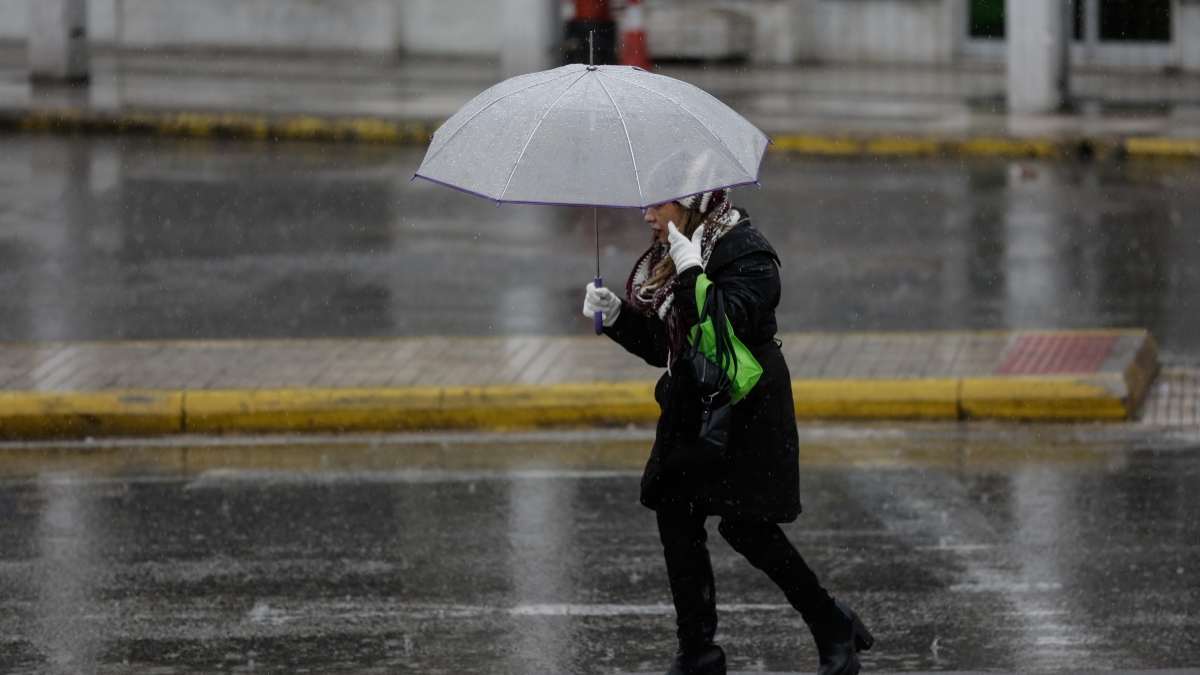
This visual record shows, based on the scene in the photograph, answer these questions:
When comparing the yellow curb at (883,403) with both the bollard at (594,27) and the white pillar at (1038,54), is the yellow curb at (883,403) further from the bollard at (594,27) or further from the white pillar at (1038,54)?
the bollard at (594,27)

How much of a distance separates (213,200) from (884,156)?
6684mm

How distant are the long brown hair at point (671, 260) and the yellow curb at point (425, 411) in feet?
12.3

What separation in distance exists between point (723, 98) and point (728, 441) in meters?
16.6

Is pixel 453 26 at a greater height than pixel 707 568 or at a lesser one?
greater

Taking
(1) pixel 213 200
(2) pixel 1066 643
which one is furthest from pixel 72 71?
(2) pixel 1066 643

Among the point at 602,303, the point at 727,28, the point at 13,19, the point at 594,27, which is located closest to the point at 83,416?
the point at 602,303

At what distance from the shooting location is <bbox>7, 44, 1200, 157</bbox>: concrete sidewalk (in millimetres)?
18328

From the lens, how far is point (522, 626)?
6262 mm

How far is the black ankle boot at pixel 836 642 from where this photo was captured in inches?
211

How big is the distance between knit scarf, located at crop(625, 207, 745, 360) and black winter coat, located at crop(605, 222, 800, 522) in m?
0.02

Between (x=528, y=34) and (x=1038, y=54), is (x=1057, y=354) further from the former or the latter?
(x=528, y=34)

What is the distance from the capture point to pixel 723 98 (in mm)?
21375

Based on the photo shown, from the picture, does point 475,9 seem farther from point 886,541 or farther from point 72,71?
point 886,541

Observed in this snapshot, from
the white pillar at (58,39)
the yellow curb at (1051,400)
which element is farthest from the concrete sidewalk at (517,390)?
the white pillar at (58,39)
